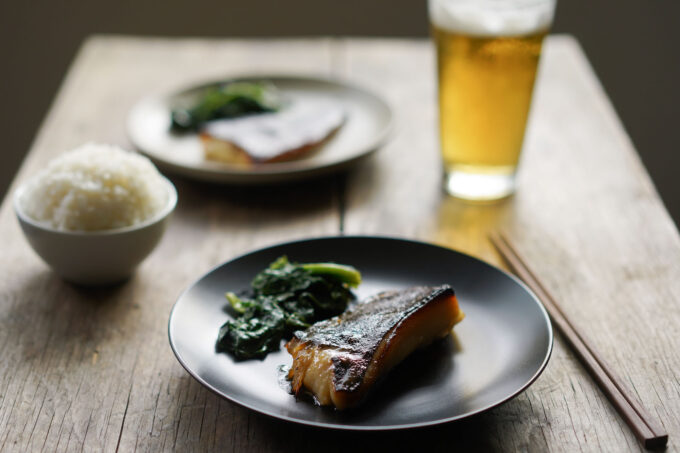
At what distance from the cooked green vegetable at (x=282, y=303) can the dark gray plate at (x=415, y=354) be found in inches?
0.9

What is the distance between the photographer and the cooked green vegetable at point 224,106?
1874mm

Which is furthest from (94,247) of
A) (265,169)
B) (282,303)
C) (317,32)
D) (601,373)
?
(317,32)

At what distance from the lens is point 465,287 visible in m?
1.19

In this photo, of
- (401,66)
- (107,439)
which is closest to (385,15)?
(401,66)

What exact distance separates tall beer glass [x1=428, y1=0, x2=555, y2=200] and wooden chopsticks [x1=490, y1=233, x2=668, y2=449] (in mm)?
277

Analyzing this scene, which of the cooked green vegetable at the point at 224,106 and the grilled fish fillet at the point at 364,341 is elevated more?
the grilled fish fillet at the point at 364,341

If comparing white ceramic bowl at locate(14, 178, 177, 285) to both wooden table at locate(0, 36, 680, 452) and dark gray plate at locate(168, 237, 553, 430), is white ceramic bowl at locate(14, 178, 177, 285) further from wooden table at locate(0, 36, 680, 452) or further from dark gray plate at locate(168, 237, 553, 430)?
dark gray plate at locate(168, 237, 553, 430)

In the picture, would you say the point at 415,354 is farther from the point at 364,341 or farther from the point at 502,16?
the point at 502,16

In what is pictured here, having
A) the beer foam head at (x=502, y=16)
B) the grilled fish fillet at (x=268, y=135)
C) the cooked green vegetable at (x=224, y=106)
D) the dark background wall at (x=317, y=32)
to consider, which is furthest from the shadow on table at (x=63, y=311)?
the dark background wall at (x=317, y=32)

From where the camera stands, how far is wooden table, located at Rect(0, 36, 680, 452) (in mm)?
962

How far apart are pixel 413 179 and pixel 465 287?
0.59 meters

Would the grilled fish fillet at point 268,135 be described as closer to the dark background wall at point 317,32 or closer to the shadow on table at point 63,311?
the shadow on table at point 63,311

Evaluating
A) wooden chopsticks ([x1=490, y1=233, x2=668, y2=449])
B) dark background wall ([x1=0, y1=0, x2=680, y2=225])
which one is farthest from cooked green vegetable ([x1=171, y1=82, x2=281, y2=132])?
dark background wall ([x1=0, y1=0, x2=680, y2=225])

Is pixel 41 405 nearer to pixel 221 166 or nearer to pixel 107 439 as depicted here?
pixel 107 439
